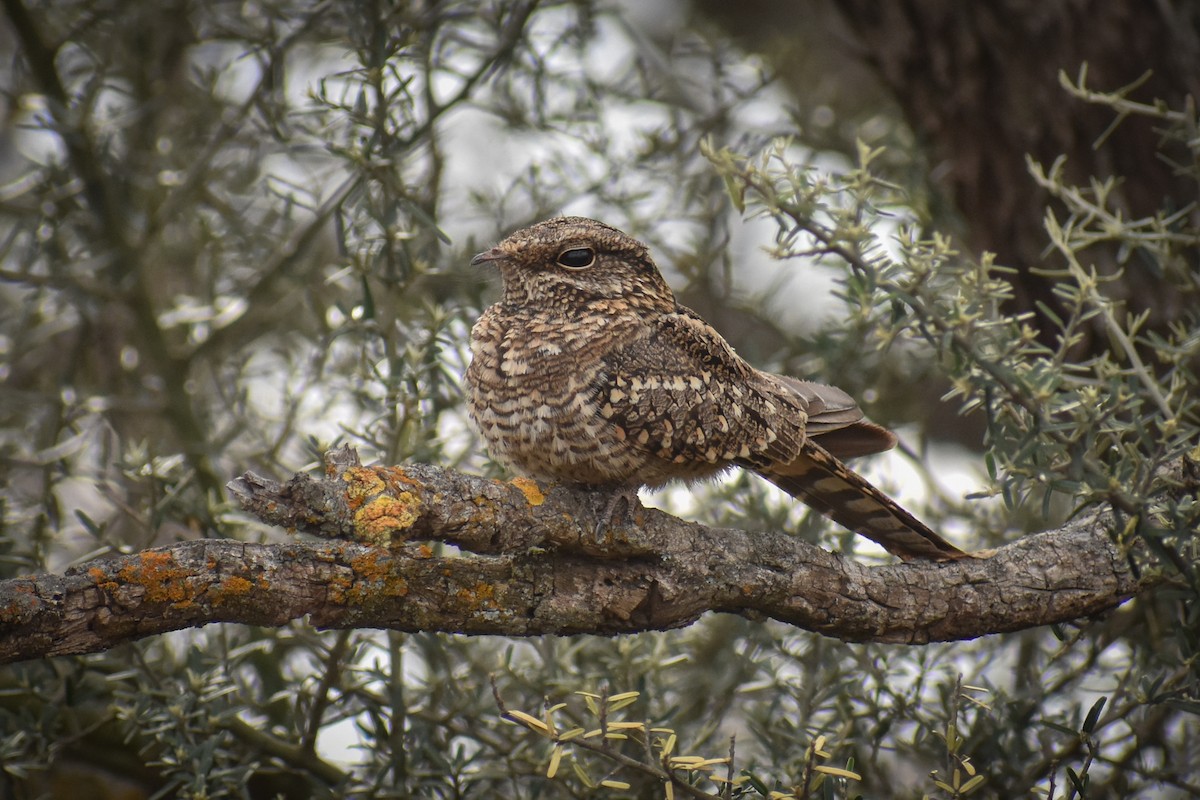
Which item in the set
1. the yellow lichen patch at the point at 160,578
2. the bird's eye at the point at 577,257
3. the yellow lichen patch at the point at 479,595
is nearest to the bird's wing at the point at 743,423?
the bird's eye at the point at 577,257

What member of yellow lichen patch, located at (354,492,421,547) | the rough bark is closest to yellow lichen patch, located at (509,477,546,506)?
the rough bark

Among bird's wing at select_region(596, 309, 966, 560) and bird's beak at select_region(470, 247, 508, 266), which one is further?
bird's beak at select_region(470, 247, 508, 266)

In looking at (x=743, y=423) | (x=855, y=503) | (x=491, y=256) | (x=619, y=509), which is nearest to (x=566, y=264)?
(x=491, y=256)

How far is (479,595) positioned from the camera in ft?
6.31

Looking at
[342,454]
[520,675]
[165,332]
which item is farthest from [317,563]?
[165,332]

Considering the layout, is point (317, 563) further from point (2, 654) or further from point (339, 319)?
point (339, 319)

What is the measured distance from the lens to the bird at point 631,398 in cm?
231

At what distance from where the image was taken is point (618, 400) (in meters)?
2.30

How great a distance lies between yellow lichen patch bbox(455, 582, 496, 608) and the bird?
1.44 feet

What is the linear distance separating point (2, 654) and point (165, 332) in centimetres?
A: 241

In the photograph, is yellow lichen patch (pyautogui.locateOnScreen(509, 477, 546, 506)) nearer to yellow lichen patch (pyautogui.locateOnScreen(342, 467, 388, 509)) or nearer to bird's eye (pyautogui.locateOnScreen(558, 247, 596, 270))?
yellow lichen patch (pyautogui.locateOnScreen(342, 467, 388, 509))

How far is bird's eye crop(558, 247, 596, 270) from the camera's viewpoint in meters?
2.63

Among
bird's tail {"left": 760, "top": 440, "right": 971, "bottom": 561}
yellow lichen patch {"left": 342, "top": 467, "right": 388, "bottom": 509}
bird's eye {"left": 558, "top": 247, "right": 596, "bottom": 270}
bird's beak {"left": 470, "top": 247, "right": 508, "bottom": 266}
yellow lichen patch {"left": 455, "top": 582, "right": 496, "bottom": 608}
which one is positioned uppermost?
bird's eye {"left": 558, "top": 247, "right": 596, "bottom": 270}

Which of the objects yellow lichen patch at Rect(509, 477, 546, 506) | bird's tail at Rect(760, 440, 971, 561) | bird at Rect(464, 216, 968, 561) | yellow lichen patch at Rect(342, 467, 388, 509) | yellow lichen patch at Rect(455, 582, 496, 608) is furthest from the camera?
bird's tail at Rect(760, 440, 971, 561)
